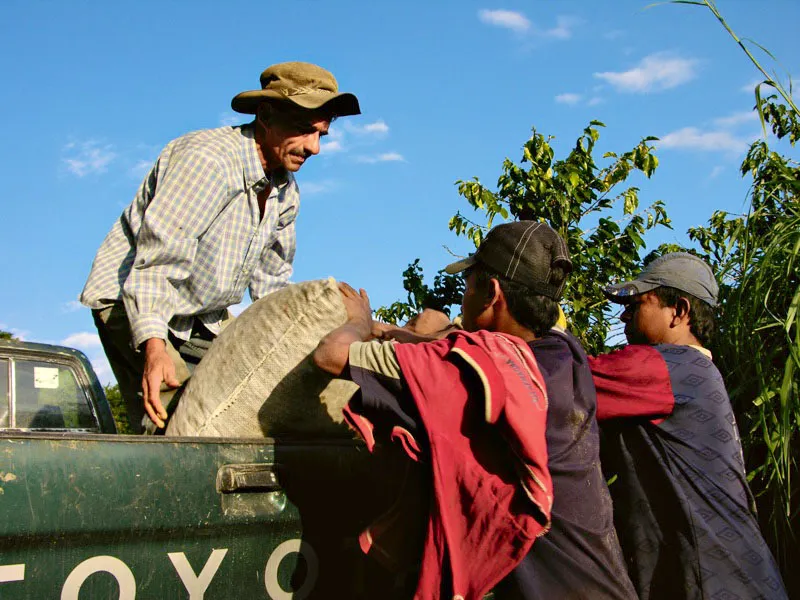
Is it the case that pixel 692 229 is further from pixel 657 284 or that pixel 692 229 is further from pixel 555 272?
pixel 555 272

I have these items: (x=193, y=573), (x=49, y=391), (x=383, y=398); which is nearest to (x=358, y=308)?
(x=383, y=398)

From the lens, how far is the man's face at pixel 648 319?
250 cm

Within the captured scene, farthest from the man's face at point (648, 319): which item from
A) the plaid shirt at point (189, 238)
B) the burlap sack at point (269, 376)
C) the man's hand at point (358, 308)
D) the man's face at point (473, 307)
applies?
the plaid shirt at point (189, 238)

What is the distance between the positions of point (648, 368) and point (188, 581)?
4.40 ft

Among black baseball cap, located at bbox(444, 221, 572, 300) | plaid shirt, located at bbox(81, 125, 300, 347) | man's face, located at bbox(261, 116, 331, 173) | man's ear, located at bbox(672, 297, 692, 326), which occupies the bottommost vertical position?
man's ear, located at bbox(672, 297, 692, 326)

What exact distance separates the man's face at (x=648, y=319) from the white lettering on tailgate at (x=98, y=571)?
170 cm

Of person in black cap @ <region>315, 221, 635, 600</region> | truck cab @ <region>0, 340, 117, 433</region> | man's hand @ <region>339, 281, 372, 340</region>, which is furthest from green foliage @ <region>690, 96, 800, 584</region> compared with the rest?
truck cab @ <region>0, 340, 117, 433</region>

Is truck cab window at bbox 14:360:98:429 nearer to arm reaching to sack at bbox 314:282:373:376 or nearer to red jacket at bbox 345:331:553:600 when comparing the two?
arm reaching to sack at bbox 314:282:373:376

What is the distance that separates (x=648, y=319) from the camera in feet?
8.25

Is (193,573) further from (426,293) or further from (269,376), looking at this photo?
(426,293)

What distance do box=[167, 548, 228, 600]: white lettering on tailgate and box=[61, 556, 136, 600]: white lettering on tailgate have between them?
0.30 feet

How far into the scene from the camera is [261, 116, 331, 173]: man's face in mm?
2602

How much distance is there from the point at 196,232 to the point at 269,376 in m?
0.60

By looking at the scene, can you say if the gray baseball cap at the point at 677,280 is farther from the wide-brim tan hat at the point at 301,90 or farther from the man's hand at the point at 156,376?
the man's hand at the point at 156,376
